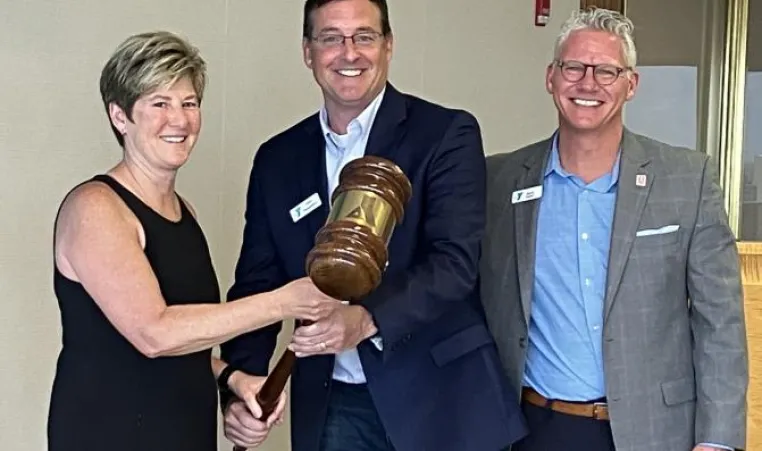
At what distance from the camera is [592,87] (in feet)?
7.07

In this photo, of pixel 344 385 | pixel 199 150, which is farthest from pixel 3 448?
pixel 344 385

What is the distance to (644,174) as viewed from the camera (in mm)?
2156

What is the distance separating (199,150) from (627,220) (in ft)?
4.80

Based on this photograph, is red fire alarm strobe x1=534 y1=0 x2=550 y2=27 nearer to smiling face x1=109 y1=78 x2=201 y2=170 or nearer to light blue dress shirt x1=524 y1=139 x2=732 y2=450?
light blue dress shirt x1=524 y1=139 x2=732 y2=450

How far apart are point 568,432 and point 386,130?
0.73m

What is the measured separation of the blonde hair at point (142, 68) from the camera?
1844mm

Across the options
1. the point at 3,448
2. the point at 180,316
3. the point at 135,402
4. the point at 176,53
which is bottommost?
the point at 3,448

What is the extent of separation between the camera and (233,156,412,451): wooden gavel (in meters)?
1.52

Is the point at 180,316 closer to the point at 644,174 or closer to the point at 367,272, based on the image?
the point at 367,272

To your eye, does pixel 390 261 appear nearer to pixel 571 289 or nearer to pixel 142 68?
pixel 571 289

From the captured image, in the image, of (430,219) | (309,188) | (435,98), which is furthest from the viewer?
(435,98)

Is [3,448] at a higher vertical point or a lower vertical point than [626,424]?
lower

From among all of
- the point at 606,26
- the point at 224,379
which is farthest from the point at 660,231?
the point at 224,379

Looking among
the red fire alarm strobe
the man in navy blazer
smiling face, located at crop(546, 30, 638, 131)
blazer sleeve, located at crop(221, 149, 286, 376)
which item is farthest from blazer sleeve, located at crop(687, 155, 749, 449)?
the red fire alarm strobe
